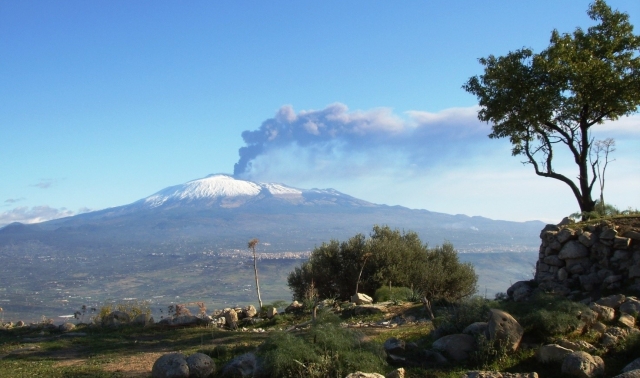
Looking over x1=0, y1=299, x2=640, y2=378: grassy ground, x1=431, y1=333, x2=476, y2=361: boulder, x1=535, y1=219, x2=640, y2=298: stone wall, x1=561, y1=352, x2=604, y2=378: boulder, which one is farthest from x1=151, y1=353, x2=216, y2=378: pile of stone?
x1=535, y1=219, x2=640, y2=298: stone wall

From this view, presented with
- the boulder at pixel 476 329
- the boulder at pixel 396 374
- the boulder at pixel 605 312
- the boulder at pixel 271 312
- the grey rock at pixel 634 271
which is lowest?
the boulder at pixel 271 312

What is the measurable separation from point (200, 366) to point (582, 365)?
6702 mm

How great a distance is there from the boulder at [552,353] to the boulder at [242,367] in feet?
16.8

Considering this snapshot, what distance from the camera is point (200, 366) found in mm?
10641

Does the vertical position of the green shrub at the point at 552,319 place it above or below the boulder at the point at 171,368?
above

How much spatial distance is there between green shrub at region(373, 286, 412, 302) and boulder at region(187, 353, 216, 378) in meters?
11.1

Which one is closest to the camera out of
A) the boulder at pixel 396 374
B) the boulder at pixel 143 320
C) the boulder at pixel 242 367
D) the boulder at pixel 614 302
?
the boulder at pixel 396 374

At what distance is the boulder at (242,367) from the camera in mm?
10359

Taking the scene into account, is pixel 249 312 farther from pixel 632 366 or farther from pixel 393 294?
pixel 632 366

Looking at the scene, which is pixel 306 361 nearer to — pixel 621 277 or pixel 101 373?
pixel 101 373

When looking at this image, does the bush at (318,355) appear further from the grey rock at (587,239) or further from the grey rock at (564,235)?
the grey rock at (564,235)

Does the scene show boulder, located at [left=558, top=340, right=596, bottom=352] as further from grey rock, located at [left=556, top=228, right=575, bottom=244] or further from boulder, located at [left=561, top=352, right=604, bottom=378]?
grey rock, located at [left=556, top=228, right=575, bottom=244]

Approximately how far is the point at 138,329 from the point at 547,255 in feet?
44.3

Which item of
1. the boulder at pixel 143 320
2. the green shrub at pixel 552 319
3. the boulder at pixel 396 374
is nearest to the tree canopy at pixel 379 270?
the boulder at pixel 143 320
